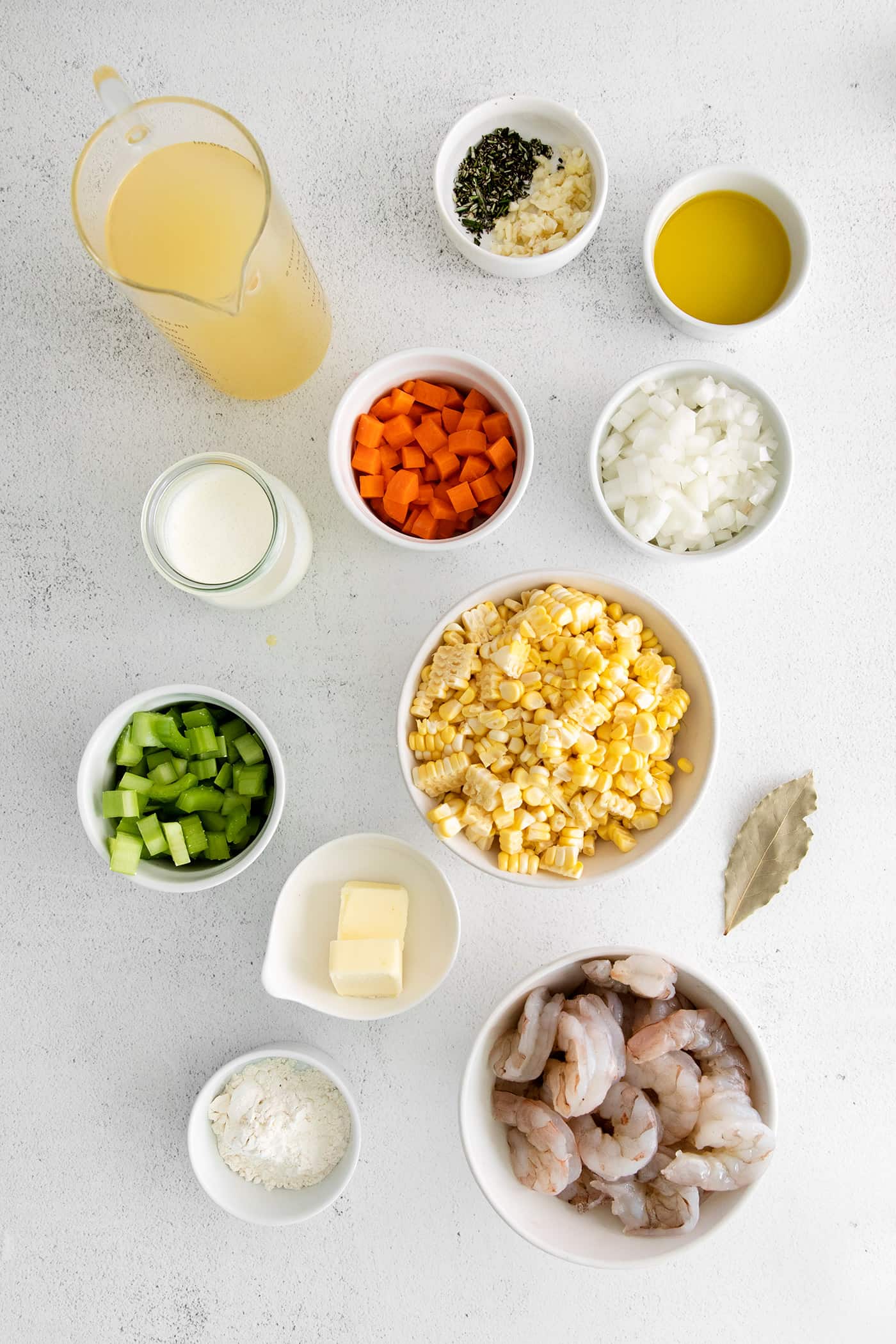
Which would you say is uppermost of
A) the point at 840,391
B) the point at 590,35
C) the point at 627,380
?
the point at 590,35

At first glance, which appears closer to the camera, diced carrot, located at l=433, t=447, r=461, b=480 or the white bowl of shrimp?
Answer: the white bowl of shrimp

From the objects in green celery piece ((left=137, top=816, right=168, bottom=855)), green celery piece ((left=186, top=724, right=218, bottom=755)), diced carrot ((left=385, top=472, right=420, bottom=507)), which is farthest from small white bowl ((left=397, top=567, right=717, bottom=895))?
green celery piece ((left=137, top=816, right=168, bottom=855))

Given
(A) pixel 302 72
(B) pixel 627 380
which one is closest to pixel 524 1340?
(B) pixel 627 380

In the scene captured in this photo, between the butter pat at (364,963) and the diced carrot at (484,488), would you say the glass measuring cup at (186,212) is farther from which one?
the butter pat at (364,963)

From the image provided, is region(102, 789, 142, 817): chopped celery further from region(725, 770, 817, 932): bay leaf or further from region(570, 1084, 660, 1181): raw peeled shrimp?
region(725, 770, 817, 932): bay leaf

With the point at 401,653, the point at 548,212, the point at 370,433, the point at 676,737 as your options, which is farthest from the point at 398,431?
the point at 676,737

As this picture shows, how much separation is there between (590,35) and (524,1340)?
257cm

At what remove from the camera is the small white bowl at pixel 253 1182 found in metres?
1.69

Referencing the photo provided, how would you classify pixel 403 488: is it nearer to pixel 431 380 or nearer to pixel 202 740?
pixel 431 380

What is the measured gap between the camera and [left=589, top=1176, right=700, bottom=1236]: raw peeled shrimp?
154 cm

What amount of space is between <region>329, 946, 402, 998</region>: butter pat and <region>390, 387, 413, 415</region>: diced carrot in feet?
3.11

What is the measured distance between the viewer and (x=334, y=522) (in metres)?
1.85

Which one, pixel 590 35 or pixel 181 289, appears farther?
pixel 590 35

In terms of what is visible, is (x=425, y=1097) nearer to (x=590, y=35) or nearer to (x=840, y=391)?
(x=840, y=391)
